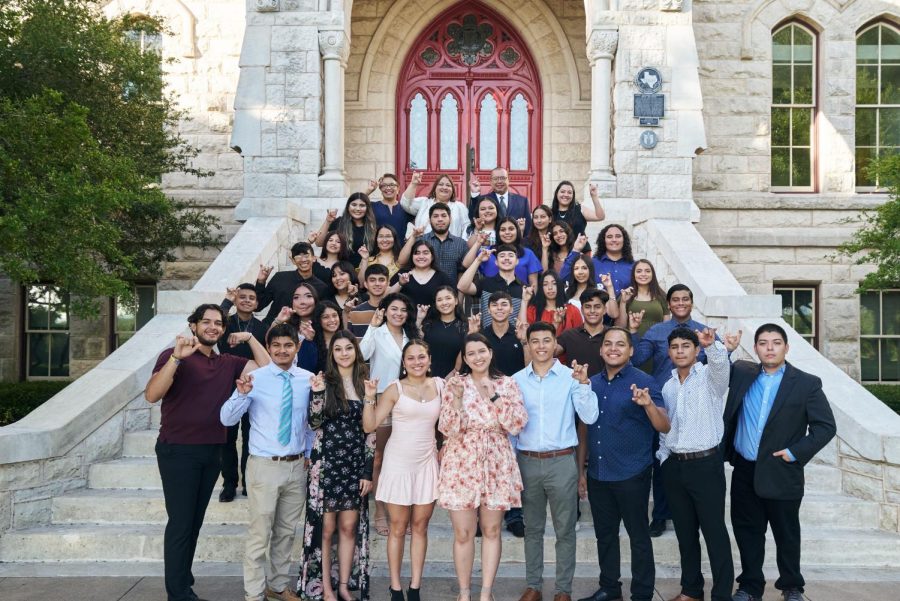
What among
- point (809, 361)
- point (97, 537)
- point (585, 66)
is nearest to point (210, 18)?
point (585, 66)

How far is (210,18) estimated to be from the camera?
1273 centimetres

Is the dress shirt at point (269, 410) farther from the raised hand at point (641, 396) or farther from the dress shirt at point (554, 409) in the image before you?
the raised hand at point (641, 396)

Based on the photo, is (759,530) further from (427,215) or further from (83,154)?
(83,154)

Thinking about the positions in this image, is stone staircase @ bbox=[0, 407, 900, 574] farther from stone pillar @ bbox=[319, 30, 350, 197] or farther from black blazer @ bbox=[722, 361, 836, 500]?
stone pillar @ bbox=[319, 30, 350, 197]

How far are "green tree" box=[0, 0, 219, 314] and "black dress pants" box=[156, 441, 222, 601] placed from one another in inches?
114

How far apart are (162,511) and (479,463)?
2.64m

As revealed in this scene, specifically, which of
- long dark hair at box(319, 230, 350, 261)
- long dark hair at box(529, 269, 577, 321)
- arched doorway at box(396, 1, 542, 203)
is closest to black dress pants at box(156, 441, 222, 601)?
long dark hair at box(319, 230, 350, 261)

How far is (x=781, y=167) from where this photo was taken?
1293cm

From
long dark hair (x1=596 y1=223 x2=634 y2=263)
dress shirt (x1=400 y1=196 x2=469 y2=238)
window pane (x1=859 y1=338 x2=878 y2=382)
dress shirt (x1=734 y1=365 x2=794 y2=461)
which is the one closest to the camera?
dress shirt (x1=734 y1=365 x2=794 y2=461)

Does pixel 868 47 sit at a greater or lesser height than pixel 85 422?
greater

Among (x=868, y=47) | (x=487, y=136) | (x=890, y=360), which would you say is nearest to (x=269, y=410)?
(x=487, y=136)

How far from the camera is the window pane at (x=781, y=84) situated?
506 inches

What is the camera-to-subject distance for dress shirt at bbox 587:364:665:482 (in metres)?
5.22

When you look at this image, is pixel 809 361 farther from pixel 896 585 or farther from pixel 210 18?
pixel 210 18
